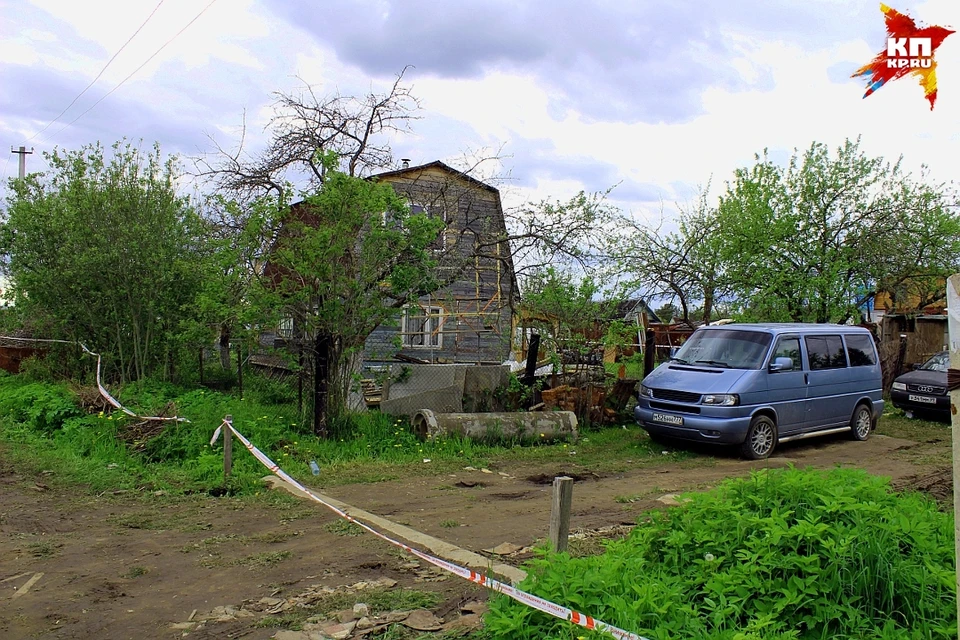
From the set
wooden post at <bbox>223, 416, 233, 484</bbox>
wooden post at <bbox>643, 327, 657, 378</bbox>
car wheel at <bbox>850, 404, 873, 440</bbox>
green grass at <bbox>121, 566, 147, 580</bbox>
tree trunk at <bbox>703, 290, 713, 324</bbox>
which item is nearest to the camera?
green grass at <bbox>121, 566, 147, 580</bbox>

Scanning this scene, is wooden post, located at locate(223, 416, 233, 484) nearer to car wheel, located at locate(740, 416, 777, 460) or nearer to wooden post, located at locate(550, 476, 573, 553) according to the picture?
wooden post, located at locate(550, 476, 573, 553)

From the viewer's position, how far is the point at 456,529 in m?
6.57

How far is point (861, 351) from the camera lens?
12.5 m

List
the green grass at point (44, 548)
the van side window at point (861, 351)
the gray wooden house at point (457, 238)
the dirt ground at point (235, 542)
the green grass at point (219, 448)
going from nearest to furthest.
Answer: the dirt ground at point (235, 542) → the green grass at point (44, 548) → the green grass at point (219, 448) → the gray wooden house at point (457, 238) → the van side window at point (861, 351)

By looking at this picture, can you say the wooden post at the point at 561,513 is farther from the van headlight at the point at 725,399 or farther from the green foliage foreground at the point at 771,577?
the van headlight at the point at 725,399

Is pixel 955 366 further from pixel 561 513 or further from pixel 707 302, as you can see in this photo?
pixel 707 302

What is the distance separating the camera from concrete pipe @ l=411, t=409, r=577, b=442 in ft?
35.2

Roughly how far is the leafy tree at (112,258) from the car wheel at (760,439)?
9.34 m

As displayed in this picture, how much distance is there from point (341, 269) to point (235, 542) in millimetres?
4687

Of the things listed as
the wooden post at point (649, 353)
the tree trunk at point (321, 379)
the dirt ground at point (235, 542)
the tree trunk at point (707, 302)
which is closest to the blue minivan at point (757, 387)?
the dirt ground at point (235, 542)

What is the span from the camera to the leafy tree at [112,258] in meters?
12.4

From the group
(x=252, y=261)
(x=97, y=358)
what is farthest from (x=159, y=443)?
(x=97, y=358)

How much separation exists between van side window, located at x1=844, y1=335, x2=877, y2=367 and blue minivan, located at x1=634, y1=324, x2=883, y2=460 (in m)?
0.02

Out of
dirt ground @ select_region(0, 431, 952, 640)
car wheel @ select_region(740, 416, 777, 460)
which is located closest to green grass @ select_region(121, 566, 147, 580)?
dirt ground @ select_region(0, 431, 952, 640)
